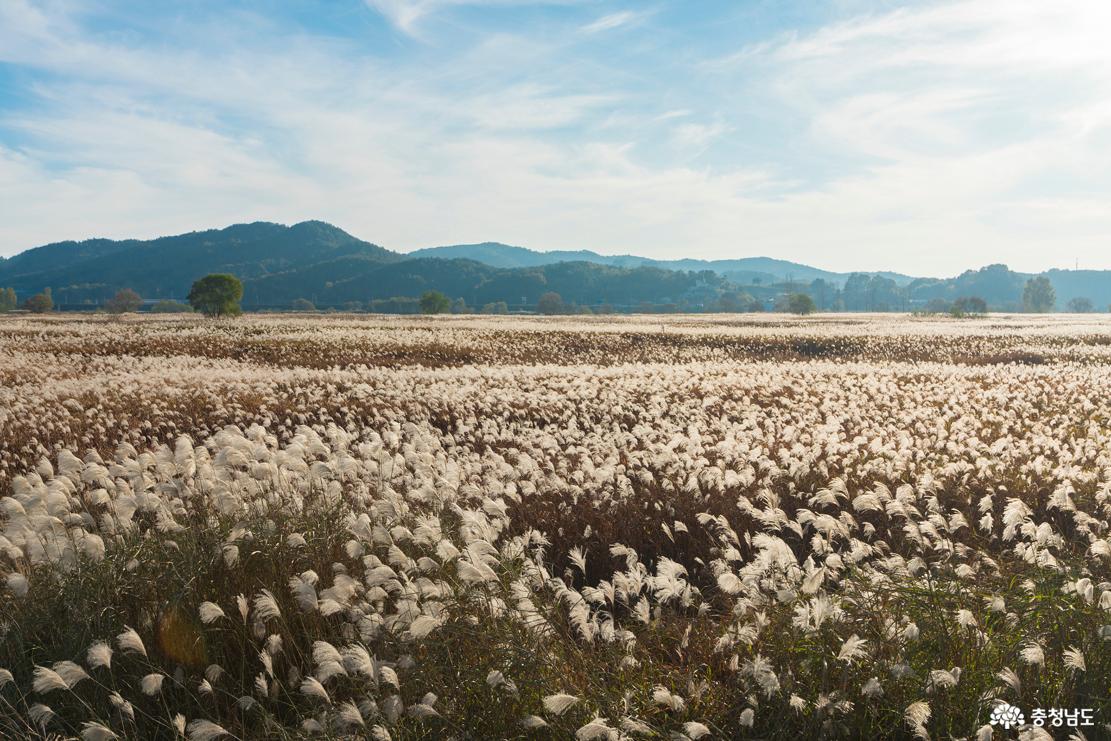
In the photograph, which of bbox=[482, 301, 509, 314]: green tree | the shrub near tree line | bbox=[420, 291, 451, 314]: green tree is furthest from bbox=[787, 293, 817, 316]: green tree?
the shrub near tree line

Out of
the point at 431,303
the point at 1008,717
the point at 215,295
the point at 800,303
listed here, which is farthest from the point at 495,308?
the point at 1008,717

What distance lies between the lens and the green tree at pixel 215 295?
71.4 metres

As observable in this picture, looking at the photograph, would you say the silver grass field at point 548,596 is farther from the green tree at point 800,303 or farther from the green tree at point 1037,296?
the green tree at point 1037,296

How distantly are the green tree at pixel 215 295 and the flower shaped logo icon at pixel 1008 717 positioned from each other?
76.4m

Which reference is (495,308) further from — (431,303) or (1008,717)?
(1008,717)

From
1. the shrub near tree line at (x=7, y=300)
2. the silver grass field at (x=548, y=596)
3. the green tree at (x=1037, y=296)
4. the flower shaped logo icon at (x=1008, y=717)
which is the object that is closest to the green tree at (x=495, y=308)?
the shrub near tree line at (x=7, y=300)

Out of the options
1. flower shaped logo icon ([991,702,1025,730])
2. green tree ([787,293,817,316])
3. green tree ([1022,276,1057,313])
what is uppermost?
green tree ([1022,276,1057,313])

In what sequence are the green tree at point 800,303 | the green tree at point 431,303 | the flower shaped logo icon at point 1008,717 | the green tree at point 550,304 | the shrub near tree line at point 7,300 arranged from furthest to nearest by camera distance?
the green tree at point 550,304, the shrub near tree line at point 7,300, the green tree at point 800,303, the green tree at point 431,303, the flower shaped logo icon at point 1008,717

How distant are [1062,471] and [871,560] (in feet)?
9.90

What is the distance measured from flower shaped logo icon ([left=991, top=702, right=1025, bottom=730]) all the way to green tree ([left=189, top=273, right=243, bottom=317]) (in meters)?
76.4

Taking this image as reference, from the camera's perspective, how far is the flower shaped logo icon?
3.25 m

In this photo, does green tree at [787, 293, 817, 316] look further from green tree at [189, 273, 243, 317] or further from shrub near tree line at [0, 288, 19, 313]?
shrub near tree line at [0, 288, 19, 313]

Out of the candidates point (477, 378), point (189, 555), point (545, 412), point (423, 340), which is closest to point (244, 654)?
point (189, 555)

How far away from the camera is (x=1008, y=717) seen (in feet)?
10.8
